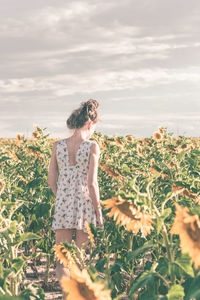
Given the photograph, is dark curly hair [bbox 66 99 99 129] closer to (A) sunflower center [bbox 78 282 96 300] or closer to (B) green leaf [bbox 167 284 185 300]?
(B) green leaf [bbox 167 284 185 300]

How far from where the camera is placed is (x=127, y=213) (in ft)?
5.73

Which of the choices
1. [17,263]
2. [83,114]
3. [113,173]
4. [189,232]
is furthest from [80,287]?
[113,173]

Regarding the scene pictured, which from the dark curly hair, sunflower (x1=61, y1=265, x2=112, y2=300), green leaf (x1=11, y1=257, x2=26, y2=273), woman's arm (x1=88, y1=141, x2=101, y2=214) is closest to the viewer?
sunflower (x1=61, y1=265, x2=112, y2=300)

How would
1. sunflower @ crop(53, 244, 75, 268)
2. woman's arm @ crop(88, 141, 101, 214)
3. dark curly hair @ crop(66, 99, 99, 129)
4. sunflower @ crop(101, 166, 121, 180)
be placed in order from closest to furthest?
1. sunflower @ crop(53, 244, 75, 268)
2. woman's arm @ crop(88, 141, 101, 214)
3. dark curly hair @ crop(66, 99, 99, 129)
4. sunflower @ crop(101, 166, 121, 180)

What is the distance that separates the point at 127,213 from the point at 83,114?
80.6 inches

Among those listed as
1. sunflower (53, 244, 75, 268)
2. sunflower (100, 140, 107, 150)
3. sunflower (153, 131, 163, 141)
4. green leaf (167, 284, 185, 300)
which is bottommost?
sunflower (53, 244, 75, 268)

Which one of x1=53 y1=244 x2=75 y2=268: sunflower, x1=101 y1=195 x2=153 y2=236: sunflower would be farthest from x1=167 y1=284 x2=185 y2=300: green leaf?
x1=53 y1=244 x2=75 y2=268: sunflower

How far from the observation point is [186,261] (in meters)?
1.78

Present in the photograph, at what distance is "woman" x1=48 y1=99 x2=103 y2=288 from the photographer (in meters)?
3.60

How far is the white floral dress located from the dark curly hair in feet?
0.59

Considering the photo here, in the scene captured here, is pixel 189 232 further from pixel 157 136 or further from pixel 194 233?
pixel 157 136

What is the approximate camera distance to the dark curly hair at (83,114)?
12.1 ft

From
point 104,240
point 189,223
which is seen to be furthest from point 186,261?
point 104,240

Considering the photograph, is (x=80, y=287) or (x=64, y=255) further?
(x=64, y=255)
